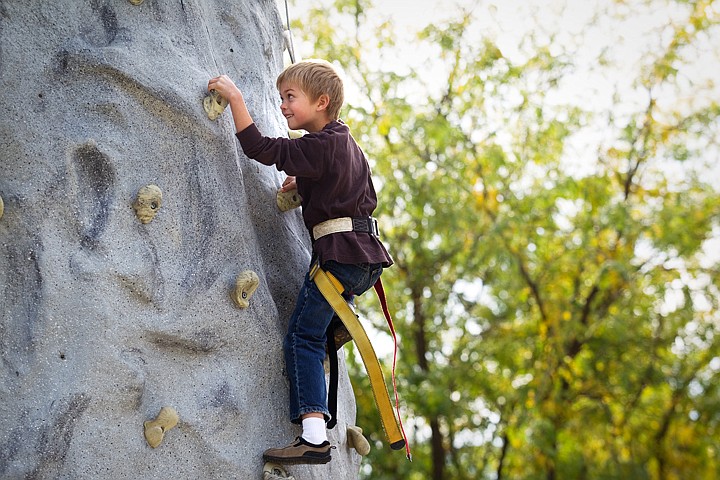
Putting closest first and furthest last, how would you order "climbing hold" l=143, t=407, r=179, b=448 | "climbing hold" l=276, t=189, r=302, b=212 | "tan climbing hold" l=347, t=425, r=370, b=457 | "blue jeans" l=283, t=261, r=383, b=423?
"climbing hold" l=143, t=407, r=179, b=448 < "blue jeans" l=283, t=261, r=383, b=423 < "climbing hold" l=276, t=189, r=302, b=212 < "tan climbing hold" l=347, t=425, r=370, b=457

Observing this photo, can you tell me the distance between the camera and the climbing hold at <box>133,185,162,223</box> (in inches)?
102

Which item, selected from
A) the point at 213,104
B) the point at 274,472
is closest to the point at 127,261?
the point at 213,104

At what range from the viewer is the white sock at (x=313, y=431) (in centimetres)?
279

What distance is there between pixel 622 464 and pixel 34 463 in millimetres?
6114

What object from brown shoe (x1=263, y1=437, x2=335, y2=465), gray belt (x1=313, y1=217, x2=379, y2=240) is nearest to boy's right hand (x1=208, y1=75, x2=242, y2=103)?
gray belt (x1=313, y1=217, x2=379, y2=240)

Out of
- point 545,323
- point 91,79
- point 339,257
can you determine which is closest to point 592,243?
point 545,323

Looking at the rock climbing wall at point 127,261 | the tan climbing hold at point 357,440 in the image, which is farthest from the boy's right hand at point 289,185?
the tan climbing hold at point 357,440

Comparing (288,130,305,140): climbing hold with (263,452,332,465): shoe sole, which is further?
(288,130,305,140): climbing hold

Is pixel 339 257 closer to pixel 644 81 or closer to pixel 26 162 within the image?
pixel 26 162

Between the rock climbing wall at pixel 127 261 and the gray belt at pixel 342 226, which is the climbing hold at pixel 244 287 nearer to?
the rock climbing wall at pixel 127 261

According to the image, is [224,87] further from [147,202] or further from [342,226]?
[342,226]

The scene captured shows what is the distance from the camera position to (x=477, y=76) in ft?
23.3

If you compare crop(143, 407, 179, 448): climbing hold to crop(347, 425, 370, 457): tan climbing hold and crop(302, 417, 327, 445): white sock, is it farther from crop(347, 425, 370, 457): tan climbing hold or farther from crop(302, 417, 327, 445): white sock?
crop(347, 425, 370, 457): tan climbing hold

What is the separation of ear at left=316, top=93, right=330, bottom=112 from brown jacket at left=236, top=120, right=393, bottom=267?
6cm
